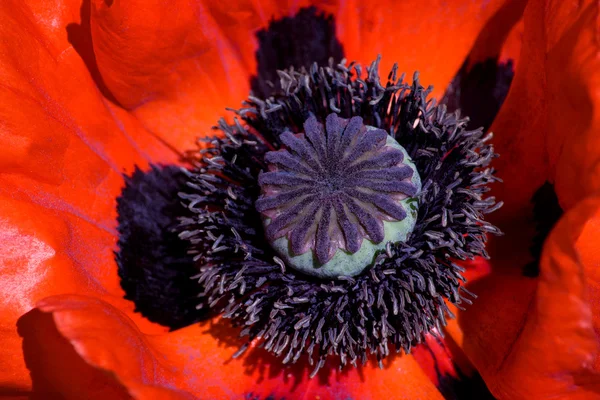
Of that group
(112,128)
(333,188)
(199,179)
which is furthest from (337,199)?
(112,128)

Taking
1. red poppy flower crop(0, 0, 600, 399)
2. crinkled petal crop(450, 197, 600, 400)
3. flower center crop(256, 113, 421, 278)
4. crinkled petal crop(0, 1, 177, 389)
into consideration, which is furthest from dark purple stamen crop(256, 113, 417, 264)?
crinkled petal crop(0, 1, 177, 389)

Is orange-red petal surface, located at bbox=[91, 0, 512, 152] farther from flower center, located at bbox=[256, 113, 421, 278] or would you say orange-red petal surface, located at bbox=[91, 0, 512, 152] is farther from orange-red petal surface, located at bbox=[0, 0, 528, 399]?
flower center, located at bbox=[256, 113, 421, 278]

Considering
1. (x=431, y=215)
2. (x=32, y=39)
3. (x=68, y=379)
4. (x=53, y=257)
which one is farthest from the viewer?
Answer: (x=431, y=215)

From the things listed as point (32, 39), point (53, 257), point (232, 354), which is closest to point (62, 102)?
point (32, 39)

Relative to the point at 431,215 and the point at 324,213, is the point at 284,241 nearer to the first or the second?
the point at 324,213

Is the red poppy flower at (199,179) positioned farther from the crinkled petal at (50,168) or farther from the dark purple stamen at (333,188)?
the dark purple stamen at (333,188)
